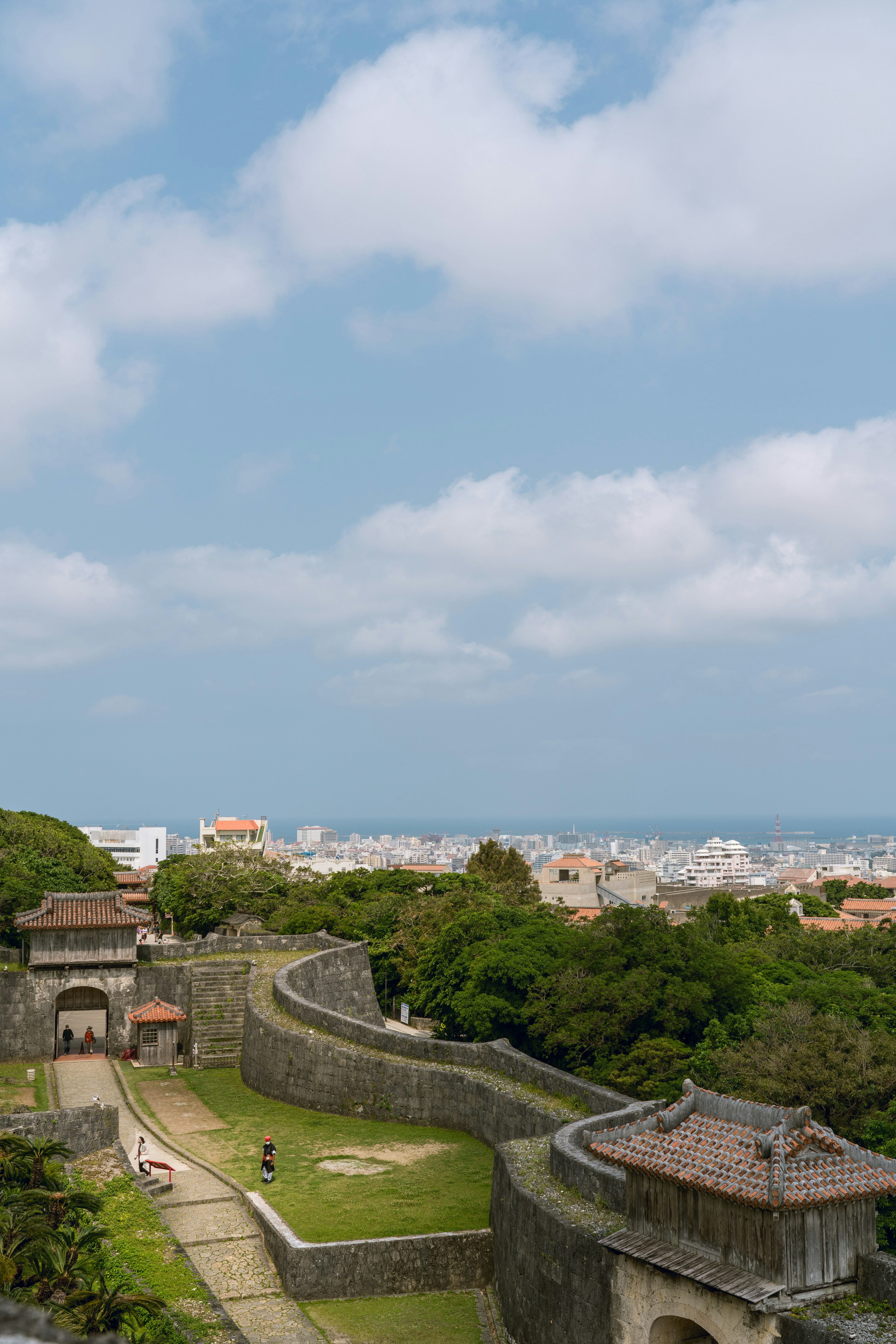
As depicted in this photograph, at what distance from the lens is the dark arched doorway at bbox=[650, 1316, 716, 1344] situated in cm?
1211

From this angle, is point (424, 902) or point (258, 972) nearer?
point (258, 972)

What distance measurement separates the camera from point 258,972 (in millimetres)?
33250

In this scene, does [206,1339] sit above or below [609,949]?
below

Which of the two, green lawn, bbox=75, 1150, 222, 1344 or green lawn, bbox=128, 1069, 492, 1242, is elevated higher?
green lawn, bbox=75, 1150, 222, 1344

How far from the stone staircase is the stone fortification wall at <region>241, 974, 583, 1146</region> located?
239 cm

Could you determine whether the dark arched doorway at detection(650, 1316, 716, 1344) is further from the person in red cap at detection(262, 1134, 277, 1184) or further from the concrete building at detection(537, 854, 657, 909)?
the concrete building at detection(537, 854, 657, 909)

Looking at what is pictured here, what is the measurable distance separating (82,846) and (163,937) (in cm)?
703

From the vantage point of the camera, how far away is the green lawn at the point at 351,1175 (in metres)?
17.7

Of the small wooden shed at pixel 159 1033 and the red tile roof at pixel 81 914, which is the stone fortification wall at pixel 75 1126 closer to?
the small wooden shed at pixel 159 1033

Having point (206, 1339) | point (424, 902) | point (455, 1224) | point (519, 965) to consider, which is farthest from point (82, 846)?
point (206, 1339)

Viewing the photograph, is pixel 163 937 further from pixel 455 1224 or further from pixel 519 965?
pixel 455 1224

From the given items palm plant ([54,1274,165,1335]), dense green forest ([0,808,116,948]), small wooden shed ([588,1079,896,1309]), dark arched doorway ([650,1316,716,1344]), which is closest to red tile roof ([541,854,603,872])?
dense green forest ([0,808,116,948])

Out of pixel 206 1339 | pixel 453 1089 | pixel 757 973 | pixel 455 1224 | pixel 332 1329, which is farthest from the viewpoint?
pixel 757 973

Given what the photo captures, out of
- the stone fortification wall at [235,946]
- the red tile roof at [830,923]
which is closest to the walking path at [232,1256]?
the stone fortification wall at [235,946]
